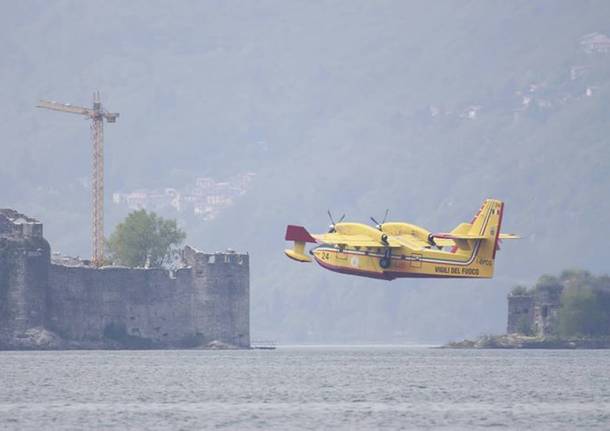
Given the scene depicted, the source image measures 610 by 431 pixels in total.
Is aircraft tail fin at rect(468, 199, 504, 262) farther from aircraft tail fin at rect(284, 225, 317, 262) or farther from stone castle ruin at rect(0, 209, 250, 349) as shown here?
stone castle ruin at rect(0, 209, 250, 349)

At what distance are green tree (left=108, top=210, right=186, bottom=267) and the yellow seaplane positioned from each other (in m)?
40.9

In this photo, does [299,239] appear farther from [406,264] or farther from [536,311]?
[536,311]

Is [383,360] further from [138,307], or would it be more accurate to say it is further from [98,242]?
[98,242]

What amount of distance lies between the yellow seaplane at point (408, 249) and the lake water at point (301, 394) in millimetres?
5248

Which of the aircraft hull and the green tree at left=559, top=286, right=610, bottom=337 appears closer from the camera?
the aircraft hull

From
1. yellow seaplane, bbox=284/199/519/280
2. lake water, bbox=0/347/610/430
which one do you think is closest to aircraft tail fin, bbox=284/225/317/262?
yellow seaplane, bbox=284/199/519/280

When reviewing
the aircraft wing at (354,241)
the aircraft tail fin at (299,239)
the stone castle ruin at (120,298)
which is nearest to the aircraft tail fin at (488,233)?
the aircraft wing at (354,241)

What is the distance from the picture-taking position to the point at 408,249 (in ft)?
424

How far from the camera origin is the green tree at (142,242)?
565 ft

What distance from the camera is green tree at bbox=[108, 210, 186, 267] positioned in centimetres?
17225

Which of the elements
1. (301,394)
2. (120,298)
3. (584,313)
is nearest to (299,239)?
(120,298)

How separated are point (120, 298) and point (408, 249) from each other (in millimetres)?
32586

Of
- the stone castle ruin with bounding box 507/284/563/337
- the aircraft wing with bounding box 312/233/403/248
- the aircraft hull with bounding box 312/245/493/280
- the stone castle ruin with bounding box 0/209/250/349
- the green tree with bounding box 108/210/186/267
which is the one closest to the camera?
the aircraft hull with bounding box 312/245/493/280

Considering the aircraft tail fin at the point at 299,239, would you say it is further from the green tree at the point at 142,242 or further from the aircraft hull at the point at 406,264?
the green tree at the point at 142,242
